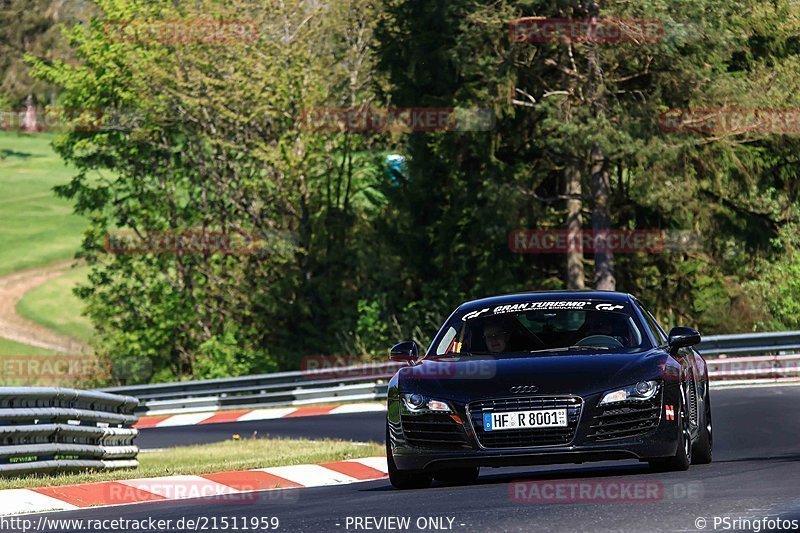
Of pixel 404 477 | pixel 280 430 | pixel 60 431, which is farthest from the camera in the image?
pixel 280 430

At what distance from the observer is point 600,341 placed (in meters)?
12.0

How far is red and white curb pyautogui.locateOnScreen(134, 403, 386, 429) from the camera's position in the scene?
30938 millimetres

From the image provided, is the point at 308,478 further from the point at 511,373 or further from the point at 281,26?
the point at 281,26

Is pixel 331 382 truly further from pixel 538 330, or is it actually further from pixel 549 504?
pixel 549 504

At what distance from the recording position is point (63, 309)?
76.4 m

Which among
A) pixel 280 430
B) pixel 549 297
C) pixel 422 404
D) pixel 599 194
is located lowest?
pixel 280 430

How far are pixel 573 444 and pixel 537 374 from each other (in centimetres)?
56

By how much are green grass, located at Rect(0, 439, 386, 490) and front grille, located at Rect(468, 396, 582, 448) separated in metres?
3.96

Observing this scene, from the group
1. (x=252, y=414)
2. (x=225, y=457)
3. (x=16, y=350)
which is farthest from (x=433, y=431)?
(x=16, y=350)

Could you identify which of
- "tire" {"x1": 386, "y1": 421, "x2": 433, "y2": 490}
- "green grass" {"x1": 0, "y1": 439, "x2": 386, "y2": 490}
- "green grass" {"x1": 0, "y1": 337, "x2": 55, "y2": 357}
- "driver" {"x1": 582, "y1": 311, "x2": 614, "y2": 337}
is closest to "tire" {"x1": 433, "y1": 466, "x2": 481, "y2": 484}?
"tire" {"x1": 386, "y1": 421, "x2": 433, "y2": 490}

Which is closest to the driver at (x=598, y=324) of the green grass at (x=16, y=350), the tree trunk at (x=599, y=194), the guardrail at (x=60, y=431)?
the guardrail at (x=60, y=431)

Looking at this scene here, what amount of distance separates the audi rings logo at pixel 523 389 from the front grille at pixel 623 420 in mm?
458

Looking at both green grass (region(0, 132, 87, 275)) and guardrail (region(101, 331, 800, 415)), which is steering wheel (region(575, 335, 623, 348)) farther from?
green grass (region(0, 132, 87, 275))

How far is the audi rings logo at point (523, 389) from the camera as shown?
10812 millimetres
